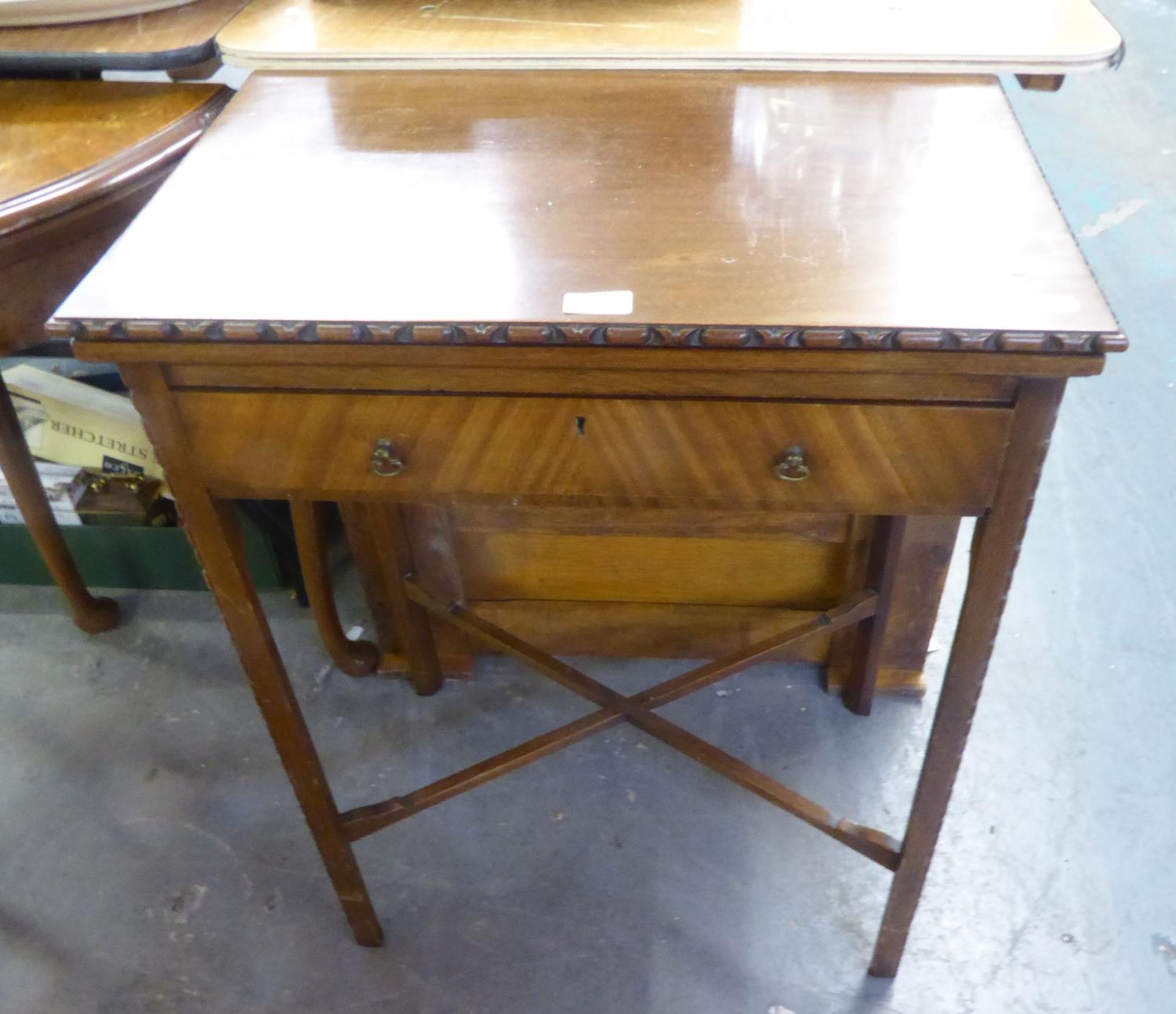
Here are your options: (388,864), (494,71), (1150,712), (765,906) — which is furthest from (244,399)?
(1150,712)

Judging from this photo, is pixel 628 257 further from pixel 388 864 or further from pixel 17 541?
pixel 17 541

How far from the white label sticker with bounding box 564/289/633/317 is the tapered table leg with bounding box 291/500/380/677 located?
0.61 m

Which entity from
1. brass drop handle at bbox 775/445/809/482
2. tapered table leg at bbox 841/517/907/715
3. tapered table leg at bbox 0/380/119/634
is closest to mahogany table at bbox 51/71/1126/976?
brass drop handle at bbox 775/445/809/482

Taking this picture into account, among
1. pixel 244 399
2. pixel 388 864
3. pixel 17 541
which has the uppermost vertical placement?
pixel 244 399

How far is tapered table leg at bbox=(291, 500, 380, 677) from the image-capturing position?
122cm

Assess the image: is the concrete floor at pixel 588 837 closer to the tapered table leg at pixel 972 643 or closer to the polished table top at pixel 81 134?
the tapered table leg at pixel 972 643

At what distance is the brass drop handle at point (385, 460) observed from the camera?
2.28 ft

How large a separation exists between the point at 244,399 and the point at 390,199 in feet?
0.61

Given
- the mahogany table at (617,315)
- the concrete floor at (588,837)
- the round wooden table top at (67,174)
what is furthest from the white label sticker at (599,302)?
the concrete floor at (588,837)

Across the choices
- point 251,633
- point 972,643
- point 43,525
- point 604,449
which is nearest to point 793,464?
point 604,449

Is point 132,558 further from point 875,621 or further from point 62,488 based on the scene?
point 875,621

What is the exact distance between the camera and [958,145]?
79 centimetres

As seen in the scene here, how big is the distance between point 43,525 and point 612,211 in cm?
99

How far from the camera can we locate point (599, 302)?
0.63 meters
